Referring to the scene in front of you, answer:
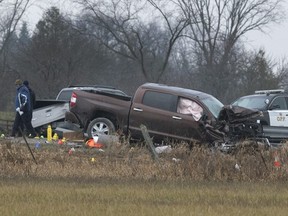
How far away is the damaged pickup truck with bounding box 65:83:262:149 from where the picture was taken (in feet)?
51.3

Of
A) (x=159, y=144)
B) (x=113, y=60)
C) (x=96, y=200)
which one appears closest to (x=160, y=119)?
(x=159, y=144)

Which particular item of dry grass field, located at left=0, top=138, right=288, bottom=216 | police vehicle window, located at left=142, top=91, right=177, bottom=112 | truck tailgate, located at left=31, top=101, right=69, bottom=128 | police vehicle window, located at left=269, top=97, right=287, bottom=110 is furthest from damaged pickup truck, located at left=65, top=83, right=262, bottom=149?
police vehicle window, located at left=269, top=97, right=287, bottom=110

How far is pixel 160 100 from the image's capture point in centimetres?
1625

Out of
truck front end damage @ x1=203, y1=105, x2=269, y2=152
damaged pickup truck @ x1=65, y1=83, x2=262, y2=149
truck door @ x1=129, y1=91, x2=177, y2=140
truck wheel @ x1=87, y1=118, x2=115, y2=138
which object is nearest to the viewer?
truck front end damage @ x1=203, y1=105, x2=269, y2=152

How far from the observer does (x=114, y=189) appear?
34.3ft

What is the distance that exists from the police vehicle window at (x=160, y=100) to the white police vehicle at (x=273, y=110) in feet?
10.9

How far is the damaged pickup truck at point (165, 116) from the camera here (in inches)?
615

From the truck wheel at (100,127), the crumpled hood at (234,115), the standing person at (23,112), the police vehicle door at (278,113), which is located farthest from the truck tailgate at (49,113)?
the police vehicle door at (278,113)

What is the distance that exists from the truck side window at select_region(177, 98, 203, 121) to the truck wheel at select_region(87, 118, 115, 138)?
72.5 inches

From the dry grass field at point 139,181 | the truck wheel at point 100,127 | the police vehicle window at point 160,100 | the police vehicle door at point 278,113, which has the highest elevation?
the police vehicle window at point 160,100

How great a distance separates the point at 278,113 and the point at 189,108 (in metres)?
4.48

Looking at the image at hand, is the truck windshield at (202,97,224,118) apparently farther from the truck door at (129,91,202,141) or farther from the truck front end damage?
the truck door at (129,91,202,141)

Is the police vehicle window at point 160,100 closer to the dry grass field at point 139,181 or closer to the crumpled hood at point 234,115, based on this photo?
the crumpled hood at point 234,115

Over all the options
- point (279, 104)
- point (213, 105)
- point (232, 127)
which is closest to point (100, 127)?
point (213, 105)
